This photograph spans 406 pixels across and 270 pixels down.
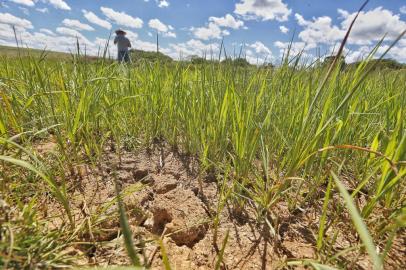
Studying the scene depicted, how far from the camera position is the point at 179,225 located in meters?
0.88

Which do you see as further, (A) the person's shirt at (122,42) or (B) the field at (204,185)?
(A) the person's shirt at (122,42)

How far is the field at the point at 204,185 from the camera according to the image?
0.70 metres

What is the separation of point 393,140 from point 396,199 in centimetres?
23

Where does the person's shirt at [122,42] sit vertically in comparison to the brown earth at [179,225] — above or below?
above

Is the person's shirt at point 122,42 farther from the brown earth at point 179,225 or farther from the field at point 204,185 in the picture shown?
the brown earth at point 179,225

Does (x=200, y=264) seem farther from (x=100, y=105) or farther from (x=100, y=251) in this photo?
(x=100, y=105)

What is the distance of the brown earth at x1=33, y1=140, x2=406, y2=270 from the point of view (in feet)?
2.44

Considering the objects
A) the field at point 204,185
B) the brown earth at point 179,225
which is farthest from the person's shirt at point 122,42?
the brown earth at point 179,225

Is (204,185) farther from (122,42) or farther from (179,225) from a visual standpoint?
(122,42)

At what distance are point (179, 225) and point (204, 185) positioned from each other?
24cm

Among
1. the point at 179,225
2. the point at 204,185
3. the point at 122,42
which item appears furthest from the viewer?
the point at 122,42

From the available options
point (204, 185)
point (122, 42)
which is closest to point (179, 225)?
point (204, 185)

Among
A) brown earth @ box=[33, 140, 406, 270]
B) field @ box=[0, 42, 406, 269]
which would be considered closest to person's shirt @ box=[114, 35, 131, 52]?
field @ box=[0, 42, 406, 269]

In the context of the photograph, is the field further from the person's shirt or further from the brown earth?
the person's shirt
